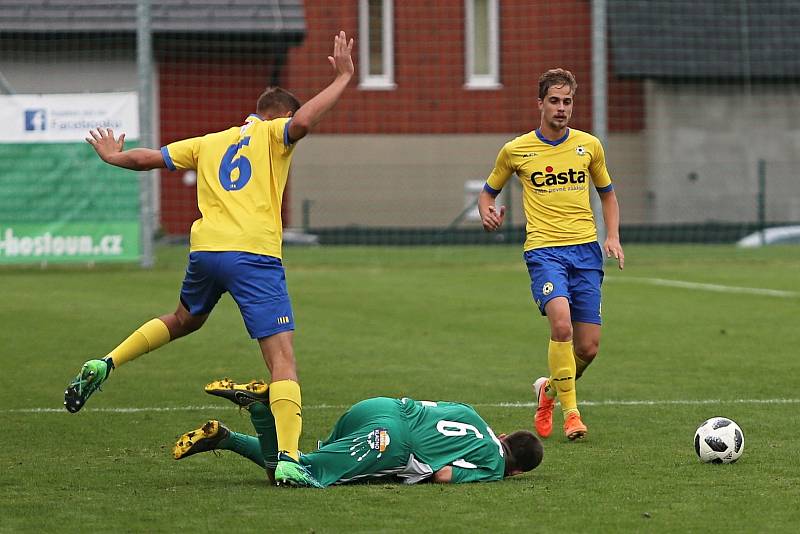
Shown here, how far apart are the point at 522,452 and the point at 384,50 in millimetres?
26771

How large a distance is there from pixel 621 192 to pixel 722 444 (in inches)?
1064

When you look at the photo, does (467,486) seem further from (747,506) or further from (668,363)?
(668,363)

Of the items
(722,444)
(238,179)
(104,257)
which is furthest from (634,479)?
(104,257)

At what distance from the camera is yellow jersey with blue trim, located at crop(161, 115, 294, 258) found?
7121 mm

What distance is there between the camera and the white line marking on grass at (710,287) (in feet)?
56.4

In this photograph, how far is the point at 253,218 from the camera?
23.4 ft

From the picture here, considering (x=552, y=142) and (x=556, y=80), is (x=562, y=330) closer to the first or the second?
(x=552, y=142)

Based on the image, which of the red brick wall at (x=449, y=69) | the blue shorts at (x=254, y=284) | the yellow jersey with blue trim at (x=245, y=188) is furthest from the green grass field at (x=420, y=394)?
the red brick wall at (x=449, y=69)

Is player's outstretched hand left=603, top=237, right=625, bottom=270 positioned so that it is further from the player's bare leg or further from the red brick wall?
the red brick wall

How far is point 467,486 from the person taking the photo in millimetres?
6684

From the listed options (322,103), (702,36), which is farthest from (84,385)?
(702,36)

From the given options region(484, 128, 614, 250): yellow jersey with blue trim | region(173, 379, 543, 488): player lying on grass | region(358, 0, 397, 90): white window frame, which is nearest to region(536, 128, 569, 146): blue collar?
region(484, 128, 614, 250): yellow jersey with blue trim

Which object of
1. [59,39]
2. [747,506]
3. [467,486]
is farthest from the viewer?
[59,39]

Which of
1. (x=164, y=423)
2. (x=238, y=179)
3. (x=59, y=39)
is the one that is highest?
(x=59, y=39)
